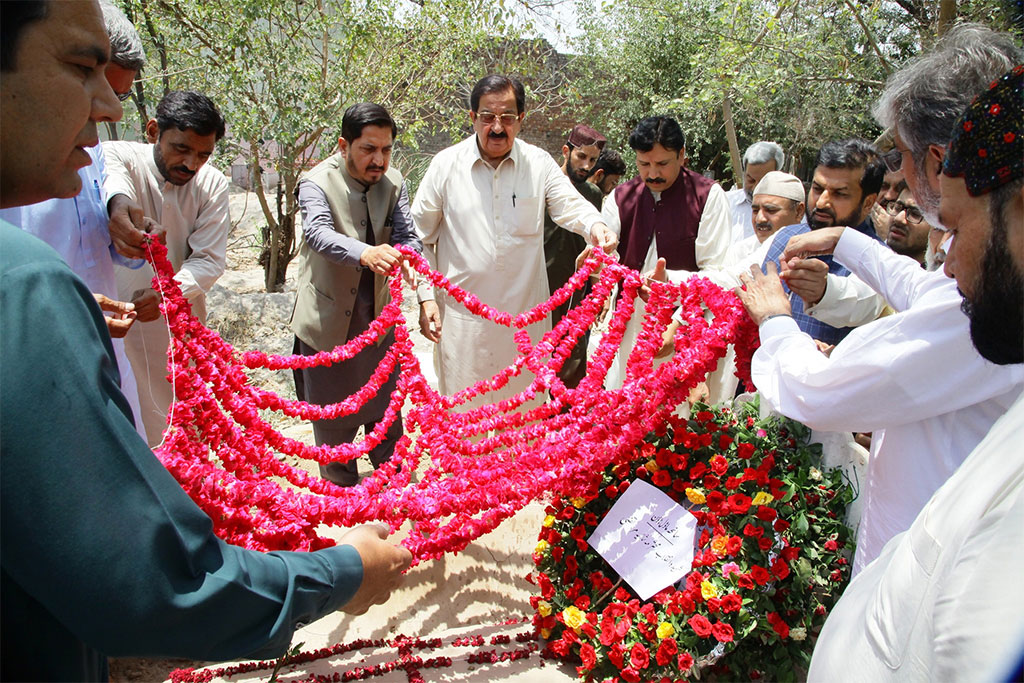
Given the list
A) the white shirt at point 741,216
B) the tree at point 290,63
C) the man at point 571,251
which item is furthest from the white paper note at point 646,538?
the tree at point 290,63

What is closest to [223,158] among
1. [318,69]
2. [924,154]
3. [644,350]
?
[318,69]

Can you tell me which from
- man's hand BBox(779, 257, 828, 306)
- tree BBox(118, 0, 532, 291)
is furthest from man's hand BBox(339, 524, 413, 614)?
tree BBox(118, 0, 532, 291)

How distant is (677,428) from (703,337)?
1.14 feet

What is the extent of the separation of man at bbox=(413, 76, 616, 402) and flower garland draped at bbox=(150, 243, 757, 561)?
94 cm

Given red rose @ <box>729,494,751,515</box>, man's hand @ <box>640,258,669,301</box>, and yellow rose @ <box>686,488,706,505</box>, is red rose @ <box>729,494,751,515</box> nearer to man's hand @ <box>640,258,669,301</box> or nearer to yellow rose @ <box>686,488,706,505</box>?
yellow rose @ <box>686,488,706,505</box>

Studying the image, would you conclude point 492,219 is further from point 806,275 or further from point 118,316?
point 118,316

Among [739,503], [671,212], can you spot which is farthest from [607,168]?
[739,503]

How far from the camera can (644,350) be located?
276cm

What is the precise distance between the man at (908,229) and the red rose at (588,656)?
2665 mm

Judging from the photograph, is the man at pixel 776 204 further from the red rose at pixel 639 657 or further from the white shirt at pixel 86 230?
the white shirt at pixel 86 230

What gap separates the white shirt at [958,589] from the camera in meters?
0.79

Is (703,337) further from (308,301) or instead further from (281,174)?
Answer: (281,174)

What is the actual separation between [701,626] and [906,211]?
268 cm

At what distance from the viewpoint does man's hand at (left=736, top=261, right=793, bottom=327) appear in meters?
2.17
